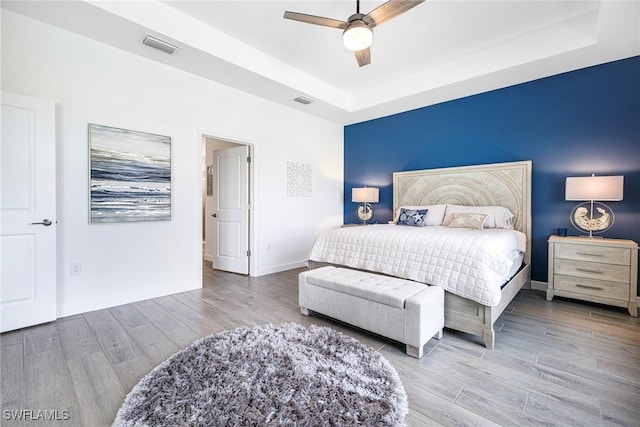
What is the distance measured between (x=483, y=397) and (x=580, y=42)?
357cm

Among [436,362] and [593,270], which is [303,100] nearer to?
[436,362]

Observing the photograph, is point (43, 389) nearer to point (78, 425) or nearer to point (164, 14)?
point (78, 425)

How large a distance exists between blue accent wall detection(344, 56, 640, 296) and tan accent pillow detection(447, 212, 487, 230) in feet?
2.92

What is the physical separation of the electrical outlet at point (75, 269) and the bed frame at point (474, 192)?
3.46m

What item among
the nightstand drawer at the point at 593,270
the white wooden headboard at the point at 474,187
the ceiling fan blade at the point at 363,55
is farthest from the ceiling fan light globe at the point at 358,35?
the nightstand drawer at the point at 593,270

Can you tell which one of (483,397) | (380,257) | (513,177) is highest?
(513,177)

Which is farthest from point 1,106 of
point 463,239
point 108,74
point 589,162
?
point 589,162

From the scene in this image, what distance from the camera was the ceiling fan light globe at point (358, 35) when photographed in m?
2.38

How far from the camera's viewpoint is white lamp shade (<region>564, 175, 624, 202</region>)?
2.94m

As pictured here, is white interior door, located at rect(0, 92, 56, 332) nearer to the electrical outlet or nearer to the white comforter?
the electrical outlet

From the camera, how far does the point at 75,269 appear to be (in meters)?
2.79

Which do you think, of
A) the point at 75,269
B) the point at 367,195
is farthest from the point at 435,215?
the point at 75,269

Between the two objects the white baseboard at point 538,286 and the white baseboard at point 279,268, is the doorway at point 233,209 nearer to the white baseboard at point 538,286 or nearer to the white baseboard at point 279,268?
the white baseboard at point 279,268

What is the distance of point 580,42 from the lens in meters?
2.95
